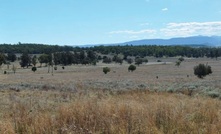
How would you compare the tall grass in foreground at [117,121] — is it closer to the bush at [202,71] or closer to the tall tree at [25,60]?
the bush at [202,71]

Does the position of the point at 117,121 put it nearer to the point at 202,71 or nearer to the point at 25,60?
the point at 202,71

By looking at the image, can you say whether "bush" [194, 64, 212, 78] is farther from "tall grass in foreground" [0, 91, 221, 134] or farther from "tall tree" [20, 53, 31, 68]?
"tall tree" [20, 53, 31, 68]

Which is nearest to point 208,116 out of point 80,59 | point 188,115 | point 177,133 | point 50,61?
point 188,115

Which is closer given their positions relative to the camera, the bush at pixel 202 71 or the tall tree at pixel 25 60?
the bush at pixel 202 71

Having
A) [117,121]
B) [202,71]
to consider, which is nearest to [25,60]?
[202,71]

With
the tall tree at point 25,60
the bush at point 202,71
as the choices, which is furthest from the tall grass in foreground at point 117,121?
the tall tree at point 25,60

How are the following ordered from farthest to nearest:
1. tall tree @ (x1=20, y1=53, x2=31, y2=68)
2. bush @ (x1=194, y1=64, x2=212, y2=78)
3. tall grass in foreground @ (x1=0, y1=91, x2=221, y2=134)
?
tall tree @ (x1=20, y1=53, x2=31, y2=68), bush @ (x1=194, y1=64, x2=212, y2=78), tall grass in foreground @ (x1=0, y1=91, x2=221, y2=134)

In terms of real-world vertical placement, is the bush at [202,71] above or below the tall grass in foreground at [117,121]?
below

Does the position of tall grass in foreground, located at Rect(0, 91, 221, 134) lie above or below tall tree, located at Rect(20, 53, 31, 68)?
above

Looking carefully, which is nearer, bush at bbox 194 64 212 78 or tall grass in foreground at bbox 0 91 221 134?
tall grass in foreground at bbox 0 91 221 134

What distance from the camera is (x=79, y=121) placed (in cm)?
610

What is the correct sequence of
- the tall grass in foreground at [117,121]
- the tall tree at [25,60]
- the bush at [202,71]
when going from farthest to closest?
the tall tree at [25,60], the bush at [202,71], the tall grass in foreground at [117,121]

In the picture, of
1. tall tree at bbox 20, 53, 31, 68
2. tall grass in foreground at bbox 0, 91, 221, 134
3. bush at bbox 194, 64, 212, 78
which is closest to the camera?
tall grass in foreground at bbox 0, 91, 221, 134

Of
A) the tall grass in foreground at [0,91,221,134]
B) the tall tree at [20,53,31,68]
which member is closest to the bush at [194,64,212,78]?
the tall grass in foreground at [0,91,221,134]
